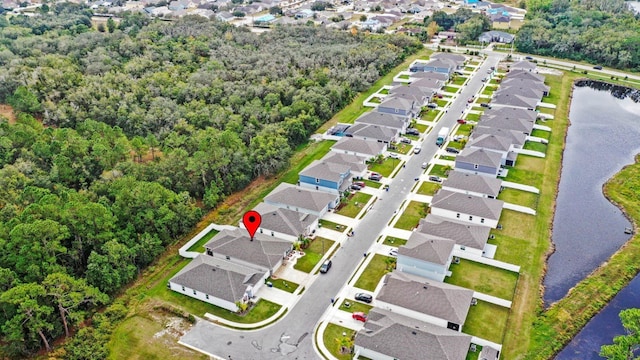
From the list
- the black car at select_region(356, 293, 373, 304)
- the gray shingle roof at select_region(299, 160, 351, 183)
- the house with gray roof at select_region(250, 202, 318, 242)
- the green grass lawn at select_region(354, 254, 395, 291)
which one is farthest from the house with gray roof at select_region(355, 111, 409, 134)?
the black car at select_region(356, 293, 373, 304)

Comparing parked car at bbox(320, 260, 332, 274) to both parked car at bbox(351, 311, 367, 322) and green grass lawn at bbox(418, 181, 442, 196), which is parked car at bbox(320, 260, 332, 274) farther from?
green grass lawn at bbox(418, 181, 442, 196)

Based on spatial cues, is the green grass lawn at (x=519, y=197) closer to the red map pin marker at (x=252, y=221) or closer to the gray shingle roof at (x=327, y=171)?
the gray shingle roof at (x=327, y=171)

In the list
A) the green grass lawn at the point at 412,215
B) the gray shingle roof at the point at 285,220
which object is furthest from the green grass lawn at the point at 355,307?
the green grass lawn at the point at 412,215

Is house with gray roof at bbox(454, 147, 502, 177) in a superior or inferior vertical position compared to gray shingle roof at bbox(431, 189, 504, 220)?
superior

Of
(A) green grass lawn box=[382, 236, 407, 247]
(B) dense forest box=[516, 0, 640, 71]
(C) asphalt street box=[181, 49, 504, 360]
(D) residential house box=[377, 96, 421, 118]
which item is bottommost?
(C) asphalt street box=[181, 49, 504, 360]

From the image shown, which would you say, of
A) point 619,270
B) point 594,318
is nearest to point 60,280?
point 594,318

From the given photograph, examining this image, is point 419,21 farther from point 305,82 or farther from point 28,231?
point 28,231

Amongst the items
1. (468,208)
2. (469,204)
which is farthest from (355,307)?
(469,204)

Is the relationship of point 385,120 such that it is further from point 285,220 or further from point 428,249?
point 428,249
